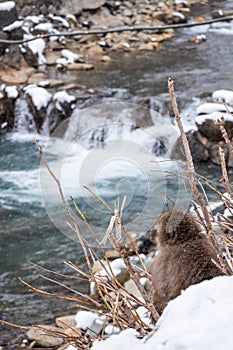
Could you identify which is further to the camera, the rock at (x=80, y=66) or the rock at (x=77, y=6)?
the rock at (x=77, y=6)

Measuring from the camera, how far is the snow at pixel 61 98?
6746 mm

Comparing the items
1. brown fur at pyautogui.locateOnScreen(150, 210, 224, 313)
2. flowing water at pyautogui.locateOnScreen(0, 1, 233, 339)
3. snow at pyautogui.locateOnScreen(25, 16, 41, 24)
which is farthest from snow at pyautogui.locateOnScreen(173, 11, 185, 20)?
brown fur at pyautogui.locateOnScreen(150, 210, 224, 313)

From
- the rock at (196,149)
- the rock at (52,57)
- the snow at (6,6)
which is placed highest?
the snow at (6,6)

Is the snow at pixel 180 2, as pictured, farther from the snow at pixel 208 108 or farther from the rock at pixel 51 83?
the snow at pixel 208 108

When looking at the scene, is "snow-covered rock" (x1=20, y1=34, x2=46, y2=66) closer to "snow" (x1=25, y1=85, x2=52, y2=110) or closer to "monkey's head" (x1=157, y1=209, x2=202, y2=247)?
"snow" (x1=25, y1=85, x2=52, y2=110)

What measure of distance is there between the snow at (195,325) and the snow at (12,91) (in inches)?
251

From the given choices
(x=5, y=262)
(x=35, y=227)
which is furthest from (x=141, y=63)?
(x=5, y=262)

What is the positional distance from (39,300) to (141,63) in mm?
4585

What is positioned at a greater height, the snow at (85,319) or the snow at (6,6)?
the snow at (85,319)

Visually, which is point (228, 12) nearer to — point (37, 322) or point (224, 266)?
point (37, 322)

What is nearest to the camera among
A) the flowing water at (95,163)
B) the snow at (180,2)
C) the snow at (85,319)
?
the snow at (85,319)

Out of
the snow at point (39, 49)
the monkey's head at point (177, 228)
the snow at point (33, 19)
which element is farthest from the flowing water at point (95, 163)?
the snow at point (33, 19)

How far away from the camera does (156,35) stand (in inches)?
341

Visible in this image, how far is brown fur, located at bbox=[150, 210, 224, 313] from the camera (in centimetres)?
123
